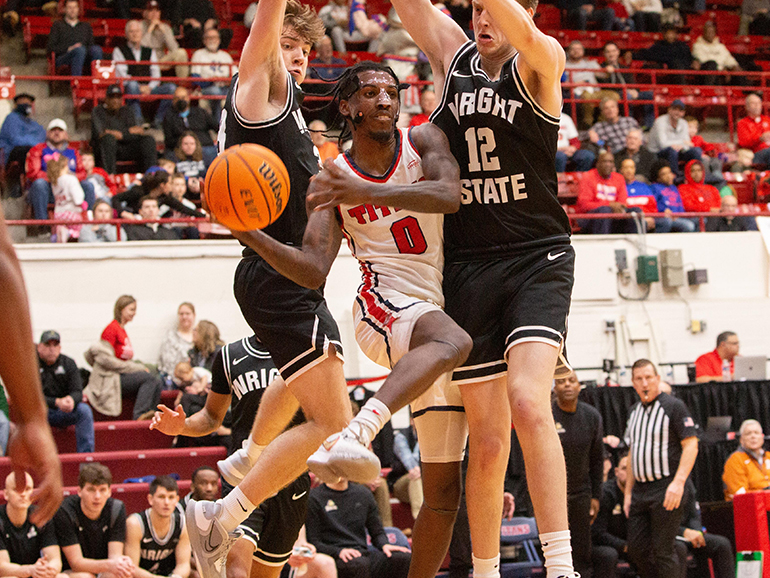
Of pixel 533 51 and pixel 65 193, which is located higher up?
pixel 533 51

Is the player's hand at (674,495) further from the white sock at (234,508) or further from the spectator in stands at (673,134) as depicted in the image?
the spectator in stands at (673,134)

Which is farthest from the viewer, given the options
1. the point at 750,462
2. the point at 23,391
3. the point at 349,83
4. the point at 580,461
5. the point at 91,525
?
the point at 750,462

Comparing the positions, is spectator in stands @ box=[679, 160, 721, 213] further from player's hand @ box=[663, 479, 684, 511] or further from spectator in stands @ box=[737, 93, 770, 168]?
player's hand @ box=[663, 479, 684, 511]

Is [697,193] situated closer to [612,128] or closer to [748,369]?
[612,128]

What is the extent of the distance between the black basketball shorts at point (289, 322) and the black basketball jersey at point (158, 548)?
4514 millimetres

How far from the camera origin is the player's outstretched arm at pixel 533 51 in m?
4.34

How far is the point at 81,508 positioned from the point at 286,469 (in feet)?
14.9

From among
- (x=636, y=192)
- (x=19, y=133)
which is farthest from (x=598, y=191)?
(x=19, y=133)

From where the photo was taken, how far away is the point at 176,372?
11.6 meters

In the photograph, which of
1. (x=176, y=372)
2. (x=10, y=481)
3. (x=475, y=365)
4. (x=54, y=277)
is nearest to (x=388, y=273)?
(x=475, y=365)

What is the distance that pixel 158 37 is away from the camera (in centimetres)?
1672

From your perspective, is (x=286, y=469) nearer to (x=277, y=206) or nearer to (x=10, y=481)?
(x=277, y=206)

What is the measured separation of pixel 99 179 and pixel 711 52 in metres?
13.0

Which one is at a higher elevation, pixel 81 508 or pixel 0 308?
pixel 0 308
